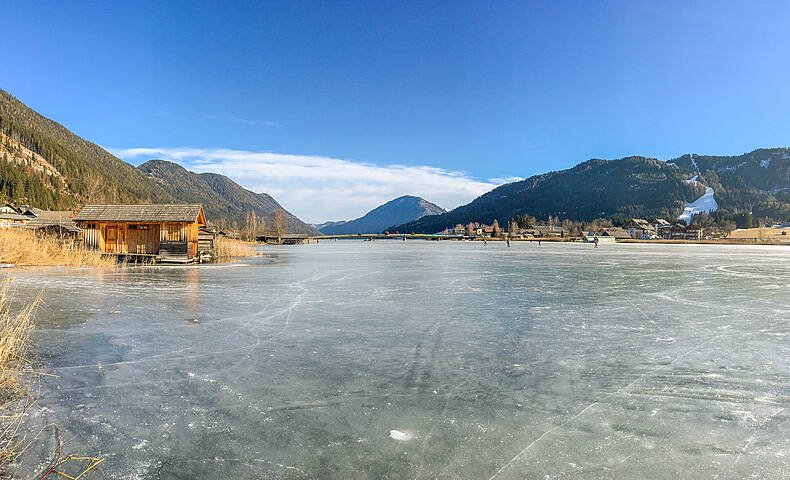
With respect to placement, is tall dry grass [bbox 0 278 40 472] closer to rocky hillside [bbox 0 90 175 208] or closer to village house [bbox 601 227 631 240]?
rocky hillside [bbox 0 90 175 208]

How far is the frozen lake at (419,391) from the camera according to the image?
3.65 meters

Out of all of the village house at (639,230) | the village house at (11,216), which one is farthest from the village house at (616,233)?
the village house at (11,216)

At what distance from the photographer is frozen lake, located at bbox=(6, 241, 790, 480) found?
365 centimetres

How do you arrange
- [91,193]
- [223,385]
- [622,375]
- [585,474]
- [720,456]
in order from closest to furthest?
[585,474]
[720,456]
[223,385]
[622,375]
[91,193]

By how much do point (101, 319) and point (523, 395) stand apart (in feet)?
29.1

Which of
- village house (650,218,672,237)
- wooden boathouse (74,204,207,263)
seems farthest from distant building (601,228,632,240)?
wooden boathouse (74,204,207,263)

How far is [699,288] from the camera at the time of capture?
611 inches

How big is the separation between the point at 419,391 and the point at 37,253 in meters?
26.7

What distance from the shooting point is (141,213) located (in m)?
30.8

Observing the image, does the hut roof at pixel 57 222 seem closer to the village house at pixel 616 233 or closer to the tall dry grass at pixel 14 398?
the tall dry grass at pixel 14 398

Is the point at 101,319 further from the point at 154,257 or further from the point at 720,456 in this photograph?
the point at 154,257

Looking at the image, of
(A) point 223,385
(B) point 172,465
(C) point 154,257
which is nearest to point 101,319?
(A) point 223,385

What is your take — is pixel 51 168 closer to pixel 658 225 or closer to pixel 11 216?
pixel 11 216

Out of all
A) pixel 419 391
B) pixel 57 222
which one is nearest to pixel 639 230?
pixel 57 222
